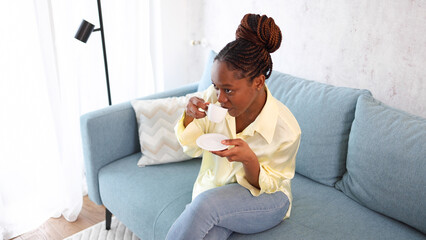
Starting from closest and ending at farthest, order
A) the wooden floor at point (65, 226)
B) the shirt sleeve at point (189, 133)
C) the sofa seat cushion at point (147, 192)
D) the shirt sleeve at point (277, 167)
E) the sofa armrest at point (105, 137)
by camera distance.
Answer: the shirt sleeve at point (277, 167), the shirt sleeve at point (189, 133), the sofa seat cushion at point (147, 192), the sofa armrest at point (105, 137), the wooden floor at point (65, 226)

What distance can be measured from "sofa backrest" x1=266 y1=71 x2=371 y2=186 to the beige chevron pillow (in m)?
0.58

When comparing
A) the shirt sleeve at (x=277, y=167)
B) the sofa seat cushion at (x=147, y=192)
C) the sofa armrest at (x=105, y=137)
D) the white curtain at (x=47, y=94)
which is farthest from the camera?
the white curtain at (x=47, y=94)

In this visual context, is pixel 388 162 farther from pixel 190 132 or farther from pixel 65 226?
pixel 65 226

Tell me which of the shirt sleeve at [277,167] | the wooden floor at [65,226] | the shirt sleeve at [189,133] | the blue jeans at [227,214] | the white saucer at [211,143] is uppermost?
the white saucer at [211,143]

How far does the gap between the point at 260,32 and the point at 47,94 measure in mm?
1343

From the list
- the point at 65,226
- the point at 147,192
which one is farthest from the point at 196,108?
the point at 65,226

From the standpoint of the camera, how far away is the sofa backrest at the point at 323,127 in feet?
5.24

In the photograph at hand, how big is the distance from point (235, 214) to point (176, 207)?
361 millimetres

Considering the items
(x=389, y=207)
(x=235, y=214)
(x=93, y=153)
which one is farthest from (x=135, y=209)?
(x=389, y=207)

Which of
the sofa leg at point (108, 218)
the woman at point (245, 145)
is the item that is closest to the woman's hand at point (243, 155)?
the woman at point (245, 145)

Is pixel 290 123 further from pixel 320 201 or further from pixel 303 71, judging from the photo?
pixel 303 71

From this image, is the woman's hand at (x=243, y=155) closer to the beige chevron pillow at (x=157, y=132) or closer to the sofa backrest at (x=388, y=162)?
the sofa backrest at (x=388, y=162)

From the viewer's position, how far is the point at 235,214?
1.25 meters

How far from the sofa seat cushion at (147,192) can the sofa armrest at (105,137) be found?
0.15 ft
